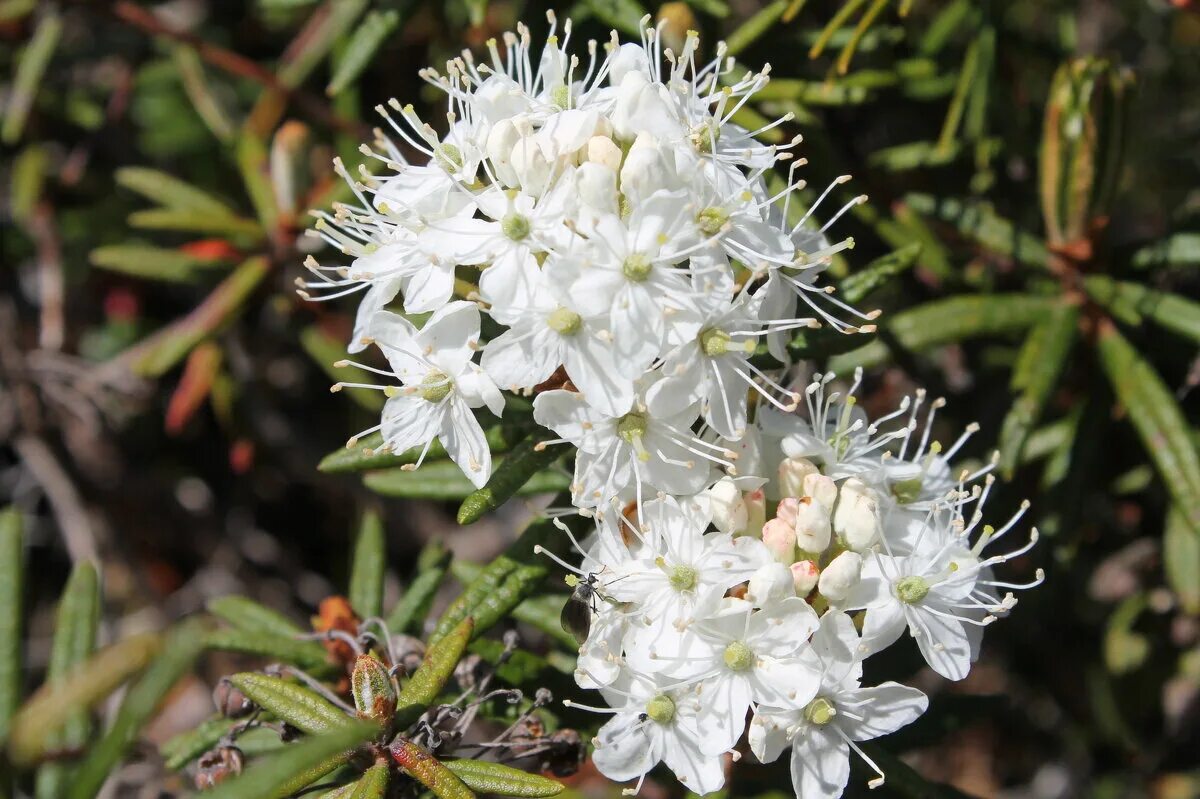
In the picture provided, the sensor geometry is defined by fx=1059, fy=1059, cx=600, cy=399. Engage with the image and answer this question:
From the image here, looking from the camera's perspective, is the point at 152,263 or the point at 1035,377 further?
the point at 152,263

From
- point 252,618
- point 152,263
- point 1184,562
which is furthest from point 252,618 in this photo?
point 1184,562

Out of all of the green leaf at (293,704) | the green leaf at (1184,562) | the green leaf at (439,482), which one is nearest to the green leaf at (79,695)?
the green leaf at (293,704)

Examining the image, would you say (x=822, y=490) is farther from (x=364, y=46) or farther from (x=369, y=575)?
(x=364, y=46)

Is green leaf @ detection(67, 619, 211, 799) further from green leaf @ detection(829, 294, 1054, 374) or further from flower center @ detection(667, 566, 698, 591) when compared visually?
green leaf @ detection(829, 294, 1054, 374)

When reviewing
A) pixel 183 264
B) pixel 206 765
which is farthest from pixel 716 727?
pixel 183 264

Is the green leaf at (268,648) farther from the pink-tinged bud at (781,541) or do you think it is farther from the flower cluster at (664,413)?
the pink-tinged bud at (781,541)

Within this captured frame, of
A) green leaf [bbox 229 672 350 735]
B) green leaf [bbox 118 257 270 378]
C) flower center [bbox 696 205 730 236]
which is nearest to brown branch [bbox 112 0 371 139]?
green leaf [bbox 118 257 270 378]
